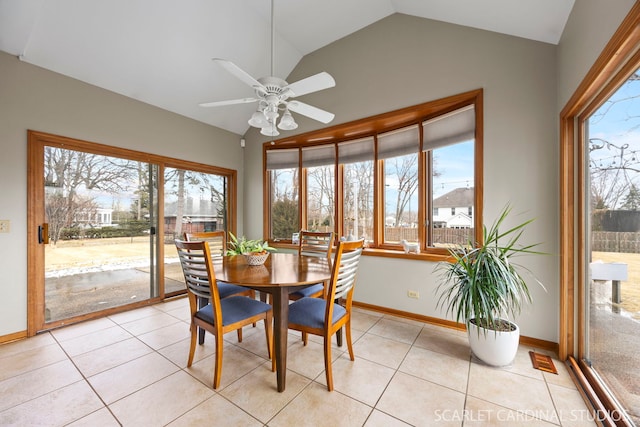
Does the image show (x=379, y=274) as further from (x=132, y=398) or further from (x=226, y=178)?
(x=226, y=178)

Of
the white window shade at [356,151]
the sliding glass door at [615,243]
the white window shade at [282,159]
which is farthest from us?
the white window shade at [282,159]

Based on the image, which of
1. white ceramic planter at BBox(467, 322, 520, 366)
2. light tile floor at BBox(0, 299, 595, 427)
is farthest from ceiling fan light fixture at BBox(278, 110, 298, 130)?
white ceramic planter at BBox(467, 322, 520, 366)

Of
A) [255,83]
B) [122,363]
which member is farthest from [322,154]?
[122,363]

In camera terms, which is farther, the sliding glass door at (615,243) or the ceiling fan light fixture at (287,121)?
the ceiling fan light fixture at (287,121)

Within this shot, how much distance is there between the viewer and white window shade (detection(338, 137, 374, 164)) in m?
3.46

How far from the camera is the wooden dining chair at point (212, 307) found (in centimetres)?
168

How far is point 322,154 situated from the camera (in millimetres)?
3891

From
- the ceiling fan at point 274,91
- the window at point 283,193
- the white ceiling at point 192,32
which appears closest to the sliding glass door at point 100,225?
the white ceiling at point 192,32

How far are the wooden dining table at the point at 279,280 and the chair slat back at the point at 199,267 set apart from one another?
0.08 metres

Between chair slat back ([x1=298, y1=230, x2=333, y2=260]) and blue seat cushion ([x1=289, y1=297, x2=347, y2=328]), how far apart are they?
0.86 m

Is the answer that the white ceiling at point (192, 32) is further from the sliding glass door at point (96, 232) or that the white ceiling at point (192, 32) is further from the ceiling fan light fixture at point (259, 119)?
the ceiling fan light fixture at point (259, 119)

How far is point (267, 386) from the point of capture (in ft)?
5.72

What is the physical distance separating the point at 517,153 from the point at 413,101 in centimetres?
115

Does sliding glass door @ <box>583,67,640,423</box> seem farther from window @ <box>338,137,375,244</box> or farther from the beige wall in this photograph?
the beige wall
